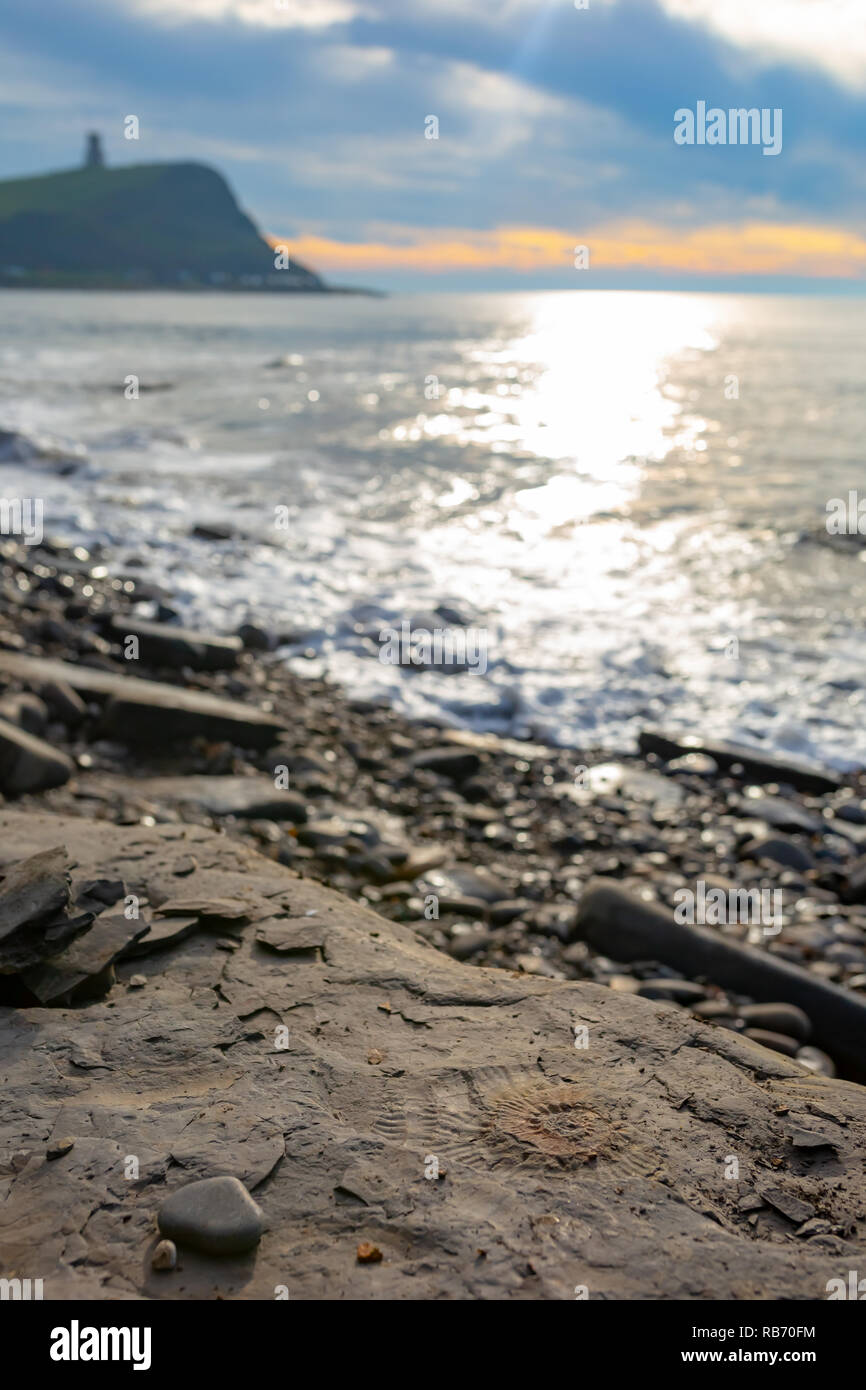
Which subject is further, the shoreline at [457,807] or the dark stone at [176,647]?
the dark stone at [176,647]

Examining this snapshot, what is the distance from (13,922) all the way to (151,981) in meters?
0.47

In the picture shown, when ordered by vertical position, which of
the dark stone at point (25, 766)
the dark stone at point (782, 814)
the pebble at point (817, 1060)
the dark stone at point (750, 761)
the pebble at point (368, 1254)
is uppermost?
the dark stone at point (25, 766)

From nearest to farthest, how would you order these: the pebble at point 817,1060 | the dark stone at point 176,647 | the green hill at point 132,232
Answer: the pebble at point 817,1060 → the dark stone at point 176,647 → the green hill at point 132,232

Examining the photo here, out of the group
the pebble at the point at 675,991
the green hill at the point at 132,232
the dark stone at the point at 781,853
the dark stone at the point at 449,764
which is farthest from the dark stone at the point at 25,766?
the green hill at the point at 132,232

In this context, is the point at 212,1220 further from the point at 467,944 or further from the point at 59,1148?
the point at 467,944

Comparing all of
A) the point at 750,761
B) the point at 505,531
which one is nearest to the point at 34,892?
the point at 750,761

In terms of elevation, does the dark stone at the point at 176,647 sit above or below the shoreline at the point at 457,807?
above

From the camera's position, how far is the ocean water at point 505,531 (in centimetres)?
935

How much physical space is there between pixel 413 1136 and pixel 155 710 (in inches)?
181

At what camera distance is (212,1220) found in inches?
80.9

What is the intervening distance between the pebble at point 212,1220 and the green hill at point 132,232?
483 ft

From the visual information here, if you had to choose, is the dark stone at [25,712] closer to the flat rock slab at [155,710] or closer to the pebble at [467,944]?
the flat rock slab at [155,710]

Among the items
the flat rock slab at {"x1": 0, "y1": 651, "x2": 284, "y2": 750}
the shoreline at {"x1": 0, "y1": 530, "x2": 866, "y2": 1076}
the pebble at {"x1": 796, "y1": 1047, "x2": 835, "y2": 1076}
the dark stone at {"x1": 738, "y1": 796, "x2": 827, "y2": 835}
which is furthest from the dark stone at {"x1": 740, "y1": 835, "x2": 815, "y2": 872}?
the flat rock slab at {"x1": 0, "y1": 651, "x2": 284, "y2": 750}
